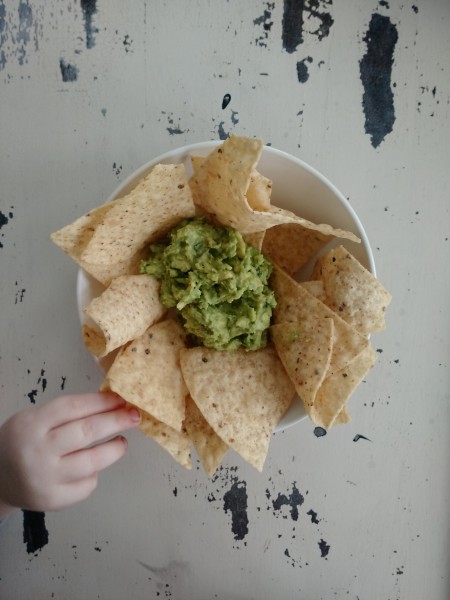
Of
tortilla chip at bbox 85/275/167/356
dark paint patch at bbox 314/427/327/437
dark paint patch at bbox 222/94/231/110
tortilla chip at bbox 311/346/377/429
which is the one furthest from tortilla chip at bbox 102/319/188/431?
dark paint patch at bbox 222/94/231/110

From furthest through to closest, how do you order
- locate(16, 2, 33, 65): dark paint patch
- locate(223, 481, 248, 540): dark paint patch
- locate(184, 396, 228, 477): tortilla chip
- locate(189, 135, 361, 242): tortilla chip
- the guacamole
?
locate(223, 481, 248, 540): dark paint patch, locate(16, 2, 33, 65): dark paint patch, locate(184, 396, 228, 477): tortilla chip, the guacamole, locate(189, 135, 361, 242): tortilla chip

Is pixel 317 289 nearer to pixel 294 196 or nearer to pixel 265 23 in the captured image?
pixel 294 196

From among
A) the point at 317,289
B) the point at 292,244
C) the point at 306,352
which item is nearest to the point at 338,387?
the point at 306,352

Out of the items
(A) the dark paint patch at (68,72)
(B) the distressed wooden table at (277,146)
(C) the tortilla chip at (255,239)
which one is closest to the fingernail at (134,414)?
(B) the distressed wooden table at (277,146)

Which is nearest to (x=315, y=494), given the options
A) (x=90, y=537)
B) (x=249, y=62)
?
(x=90, y=537)

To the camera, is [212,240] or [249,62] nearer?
[212,240]

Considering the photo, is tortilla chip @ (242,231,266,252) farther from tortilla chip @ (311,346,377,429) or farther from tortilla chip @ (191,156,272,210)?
tortilla chip @ (311,346,377,429)

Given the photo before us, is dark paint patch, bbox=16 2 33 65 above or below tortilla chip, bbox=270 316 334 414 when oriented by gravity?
above

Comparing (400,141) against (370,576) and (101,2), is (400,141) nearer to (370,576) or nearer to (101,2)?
(101,2)
